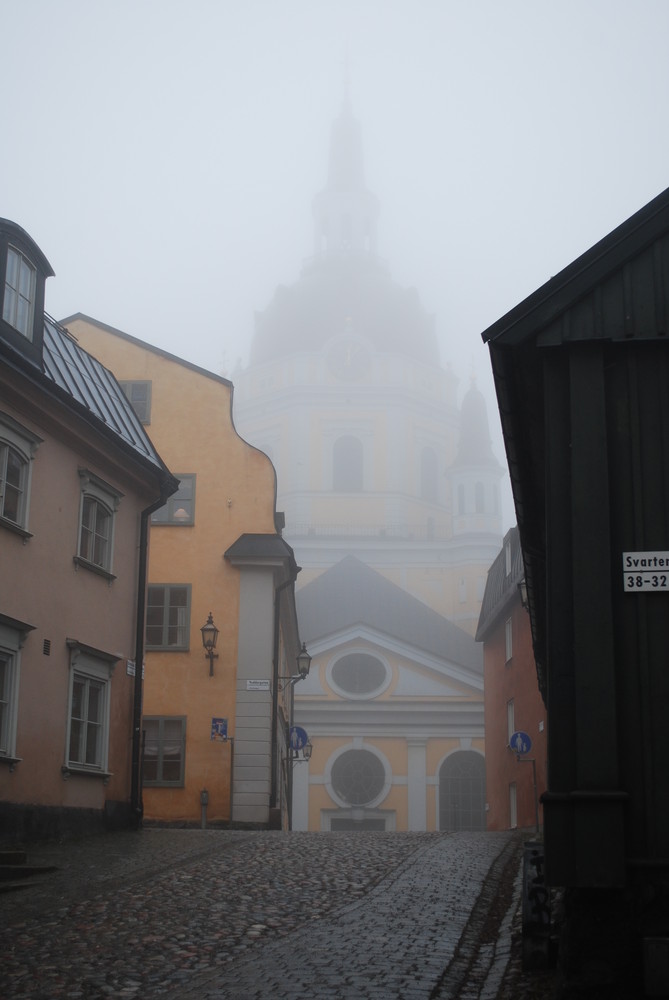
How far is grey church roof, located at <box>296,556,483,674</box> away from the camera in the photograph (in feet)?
201

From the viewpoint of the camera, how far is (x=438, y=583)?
3019 inches

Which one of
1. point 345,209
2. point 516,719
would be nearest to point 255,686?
point 516,719

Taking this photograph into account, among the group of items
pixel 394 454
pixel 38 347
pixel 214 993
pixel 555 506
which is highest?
pixel 394 454

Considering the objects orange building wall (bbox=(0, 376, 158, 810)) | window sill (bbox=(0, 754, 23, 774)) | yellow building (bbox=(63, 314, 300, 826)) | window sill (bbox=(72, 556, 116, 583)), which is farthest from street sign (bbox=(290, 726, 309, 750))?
window sill (bbox=(0, 754, 23, 774))

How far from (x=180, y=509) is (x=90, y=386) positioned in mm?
8730

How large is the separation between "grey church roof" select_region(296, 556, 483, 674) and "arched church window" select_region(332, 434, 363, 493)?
9381 mm

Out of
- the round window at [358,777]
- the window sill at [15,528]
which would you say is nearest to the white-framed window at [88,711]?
the window sill at [15,528]

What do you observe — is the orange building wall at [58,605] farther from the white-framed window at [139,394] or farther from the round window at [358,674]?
the round window at [358,674]

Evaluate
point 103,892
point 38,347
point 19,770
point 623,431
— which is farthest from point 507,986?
point 38,347

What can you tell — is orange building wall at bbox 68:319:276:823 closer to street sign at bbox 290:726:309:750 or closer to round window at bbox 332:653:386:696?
street sign at bbox 290:726:309:750

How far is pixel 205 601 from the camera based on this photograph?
2742cm

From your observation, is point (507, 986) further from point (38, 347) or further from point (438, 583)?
point (438, 583)

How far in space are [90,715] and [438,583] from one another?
58945 mm

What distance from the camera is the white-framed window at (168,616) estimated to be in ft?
89.5
